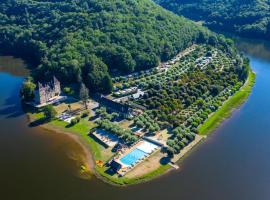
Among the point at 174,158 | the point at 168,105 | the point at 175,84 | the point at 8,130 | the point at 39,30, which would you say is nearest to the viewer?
the point at 174,158

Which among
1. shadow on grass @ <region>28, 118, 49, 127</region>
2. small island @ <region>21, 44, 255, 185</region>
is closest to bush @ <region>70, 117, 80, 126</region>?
small island @ <region>21, 44, 255, 185</region>

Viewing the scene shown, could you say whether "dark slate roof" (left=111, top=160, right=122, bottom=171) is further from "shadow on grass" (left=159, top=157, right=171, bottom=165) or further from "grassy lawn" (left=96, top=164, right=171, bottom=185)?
"shadow on grass" (left=159, top=157, right=171, bottom=165)

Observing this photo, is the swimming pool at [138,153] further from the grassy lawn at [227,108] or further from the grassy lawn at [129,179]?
the grassy lawn at [227,108]

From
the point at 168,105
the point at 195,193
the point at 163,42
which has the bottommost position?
the point at 195,193

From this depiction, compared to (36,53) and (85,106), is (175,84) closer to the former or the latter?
(85,106)

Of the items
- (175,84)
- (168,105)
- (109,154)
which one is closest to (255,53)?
(175,84)

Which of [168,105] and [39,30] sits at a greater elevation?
[39,30]
